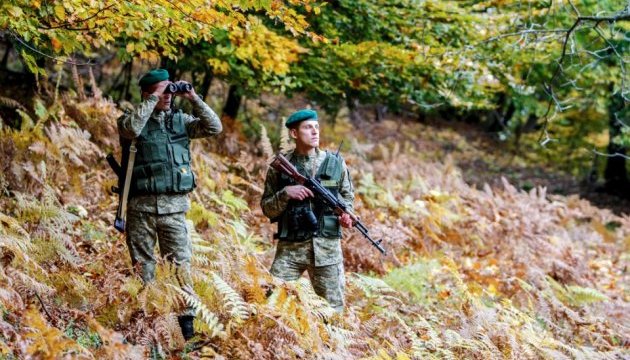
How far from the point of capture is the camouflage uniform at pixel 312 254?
17.2ft

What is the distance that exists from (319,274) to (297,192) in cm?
79

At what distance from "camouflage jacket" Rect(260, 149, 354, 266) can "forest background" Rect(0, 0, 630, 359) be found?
0.95 ft

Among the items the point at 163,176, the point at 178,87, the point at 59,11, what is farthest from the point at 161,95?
the point at 59,11

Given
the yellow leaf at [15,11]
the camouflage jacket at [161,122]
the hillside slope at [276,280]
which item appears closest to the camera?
the yellow leaf at [15,11]

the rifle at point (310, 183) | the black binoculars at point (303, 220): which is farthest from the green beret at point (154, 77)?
the black binoculars at point (303, 220)

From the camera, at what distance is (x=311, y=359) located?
4586 millimetres

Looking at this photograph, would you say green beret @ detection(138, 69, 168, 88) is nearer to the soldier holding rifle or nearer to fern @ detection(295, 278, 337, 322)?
the soldier holding rifle

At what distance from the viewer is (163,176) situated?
522 cm

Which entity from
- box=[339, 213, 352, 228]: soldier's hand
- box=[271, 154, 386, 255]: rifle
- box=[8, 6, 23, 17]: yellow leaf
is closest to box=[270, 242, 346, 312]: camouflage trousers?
box=[339, 213, 352, 228]: soldier's hand

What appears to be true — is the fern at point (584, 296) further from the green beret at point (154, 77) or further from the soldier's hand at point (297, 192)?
the green beret at point (154, 77)

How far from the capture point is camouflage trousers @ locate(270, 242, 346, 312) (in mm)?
5315

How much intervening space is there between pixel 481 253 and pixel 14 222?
740 centimetres

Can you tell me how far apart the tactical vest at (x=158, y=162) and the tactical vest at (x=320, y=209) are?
90cm

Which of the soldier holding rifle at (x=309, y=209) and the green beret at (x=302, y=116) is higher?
the green beret at (x=302, y=116)
